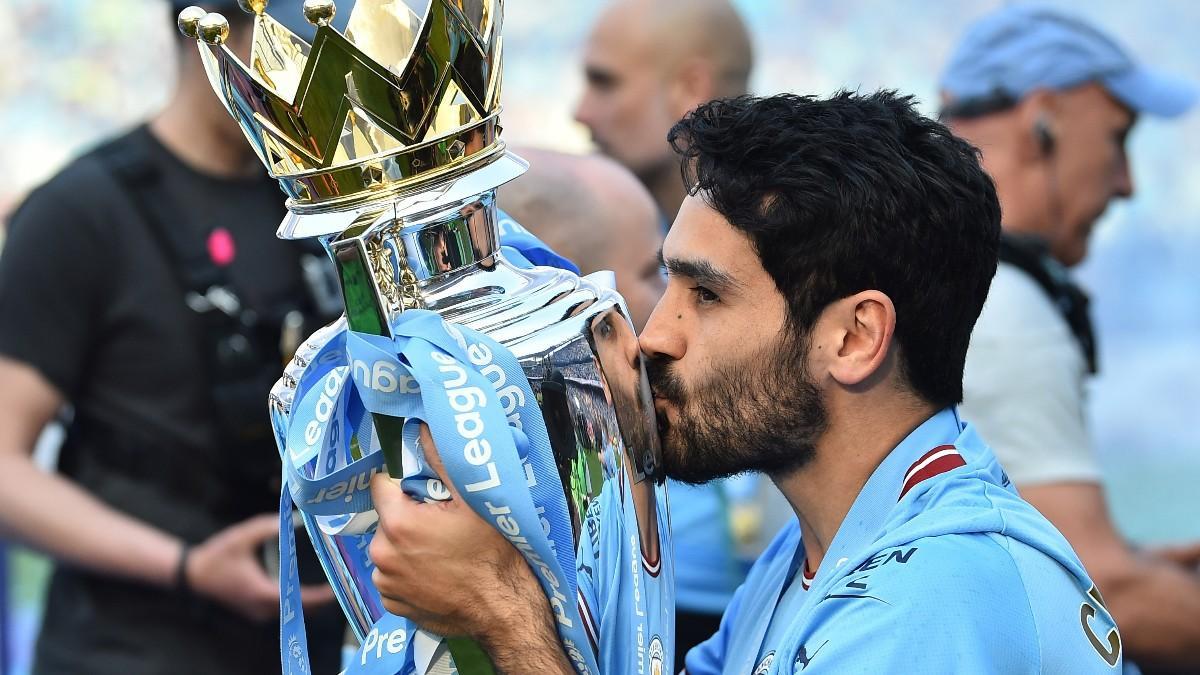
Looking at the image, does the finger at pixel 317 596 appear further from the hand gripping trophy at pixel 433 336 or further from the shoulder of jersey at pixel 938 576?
the shoulder of jersey at pixel 938 576

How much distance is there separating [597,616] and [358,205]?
429 millimetres

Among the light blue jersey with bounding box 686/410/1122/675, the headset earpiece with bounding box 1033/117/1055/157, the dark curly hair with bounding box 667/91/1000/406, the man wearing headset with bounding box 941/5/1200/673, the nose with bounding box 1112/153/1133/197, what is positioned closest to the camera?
the light blue jersey with bounding box 686/410/1122/675

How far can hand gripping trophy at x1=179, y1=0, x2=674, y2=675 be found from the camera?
1.23 m

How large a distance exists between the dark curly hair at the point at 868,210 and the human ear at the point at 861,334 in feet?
0.05

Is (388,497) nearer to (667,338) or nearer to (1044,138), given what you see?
(667,338)

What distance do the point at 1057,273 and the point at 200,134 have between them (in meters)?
1.60

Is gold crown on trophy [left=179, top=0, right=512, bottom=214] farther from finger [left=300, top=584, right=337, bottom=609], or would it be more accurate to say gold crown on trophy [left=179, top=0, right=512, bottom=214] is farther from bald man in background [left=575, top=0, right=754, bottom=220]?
bald man in background [left=575, top=0, right=754, bottom=220]

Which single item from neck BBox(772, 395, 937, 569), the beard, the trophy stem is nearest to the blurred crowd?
the trophy stem

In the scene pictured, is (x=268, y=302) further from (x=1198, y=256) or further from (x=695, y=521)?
(x=1198, y=256)

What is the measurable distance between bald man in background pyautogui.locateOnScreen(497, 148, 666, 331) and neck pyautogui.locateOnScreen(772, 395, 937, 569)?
1.63 feet

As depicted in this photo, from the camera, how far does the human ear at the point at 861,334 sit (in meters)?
1.45

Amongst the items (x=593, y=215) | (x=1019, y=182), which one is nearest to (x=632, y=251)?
(x=593, y=215)

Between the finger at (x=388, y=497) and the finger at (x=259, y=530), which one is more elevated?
the finger at (x=388, y=497)

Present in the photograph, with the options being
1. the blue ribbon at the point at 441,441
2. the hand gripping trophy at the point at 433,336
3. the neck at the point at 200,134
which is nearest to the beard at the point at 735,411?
the hand gripping trophy at the point at 433,336
